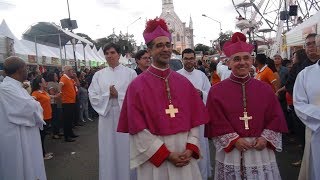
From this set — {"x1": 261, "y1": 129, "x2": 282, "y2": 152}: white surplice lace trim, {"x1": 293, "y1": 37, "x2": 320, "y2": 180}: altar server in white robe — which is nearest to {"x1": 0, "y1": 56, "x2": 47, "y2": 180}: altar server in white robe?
{"x1": 261, "y1": 129, "x2": 282, "y2": 152}: white surplice lace trim

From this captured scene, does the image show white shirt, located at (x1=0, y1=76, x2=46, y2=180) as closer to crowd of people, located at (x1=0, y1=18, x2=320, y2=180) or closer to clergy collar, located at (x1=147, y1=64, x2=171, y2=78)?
crowd of people, located at (x1=0, y1=18, x2=320, y2=180)

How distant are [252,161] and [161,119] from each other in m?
0.95

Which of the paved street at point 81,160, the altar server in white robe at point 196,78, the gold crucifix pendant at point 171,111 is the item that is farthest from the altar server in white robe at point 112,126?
the gold crucifix pendant at point 171,111

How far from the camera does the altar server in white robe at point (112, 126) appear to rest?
543 centimetres

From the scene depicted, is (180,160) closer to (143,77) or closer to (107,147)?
(143,77)

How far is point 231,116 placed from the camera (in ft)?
11.7

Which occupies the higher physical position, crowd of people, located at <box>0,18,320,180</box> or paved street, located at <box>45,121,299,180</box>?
crowd of people, located at <box>0,18,320,180</box>

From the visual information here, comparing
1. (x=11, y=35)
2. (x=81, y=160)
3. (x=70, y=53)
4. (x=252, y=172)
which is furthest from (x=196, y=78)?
(x=70, y=53)

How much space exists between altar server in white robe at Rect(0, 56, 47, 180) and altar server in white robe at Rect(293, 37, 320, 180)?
331 centimetres

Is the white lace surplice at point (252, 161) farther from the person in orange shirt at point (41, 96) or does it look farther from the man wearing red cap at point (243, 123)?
the person in orange shirt at point (41, 96)

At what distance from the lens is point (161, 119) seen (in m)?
3.31

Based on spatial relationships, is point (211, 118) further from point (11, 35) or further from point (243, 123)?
point (11, 35)

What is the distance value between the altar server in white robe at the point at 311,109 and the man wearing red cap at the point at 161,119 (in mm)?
1198

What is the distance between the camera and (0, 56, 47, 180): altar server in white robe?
15.6 feet
